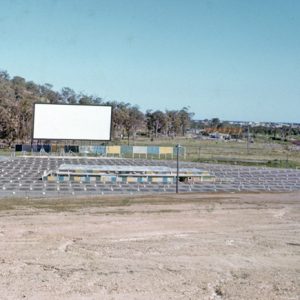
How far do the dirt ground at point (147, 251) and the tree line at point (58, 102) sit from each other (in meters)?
61.9

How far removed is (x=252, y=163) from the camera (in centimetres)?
6994

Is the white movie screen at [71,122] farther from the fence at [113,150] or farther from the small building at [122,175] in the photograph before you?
the small building at [122,175]

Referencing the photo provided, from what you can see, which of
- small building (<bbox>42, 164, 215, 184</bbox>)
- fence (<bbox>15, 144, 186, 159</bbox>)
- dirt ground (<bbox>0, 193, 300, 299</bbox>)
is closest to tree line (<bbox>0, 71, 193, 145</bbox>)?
fence (<bbox>15, 144, 186, 159</bbox>)

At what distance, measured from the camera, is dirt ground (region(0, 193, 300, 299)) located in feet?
43.8

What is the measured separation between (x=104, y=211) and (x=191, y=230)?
627 centimetres

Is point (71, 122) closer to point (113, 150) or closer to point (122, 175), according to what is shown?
point (113, 150)

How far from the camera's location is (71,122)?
236ft

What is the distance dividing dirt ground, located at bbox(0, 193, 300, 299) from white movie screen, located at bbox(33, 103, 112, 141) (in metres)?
42.4

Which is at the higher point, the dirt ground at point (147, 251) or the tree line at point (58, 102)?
the tree line at point (58, 102)

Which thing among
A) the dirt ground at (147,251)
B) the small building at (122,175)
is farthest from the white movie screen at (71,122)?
the dirt ground at (147,251)

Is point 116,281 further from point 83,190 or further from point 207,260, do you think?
point 83,190

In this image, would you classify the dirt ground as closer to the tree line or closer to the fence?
the fence

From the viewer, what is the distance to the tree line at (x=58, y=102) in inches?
3506

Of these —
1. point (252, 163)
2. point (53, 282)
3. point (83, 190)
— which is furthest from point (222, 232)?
point (252, 163)
